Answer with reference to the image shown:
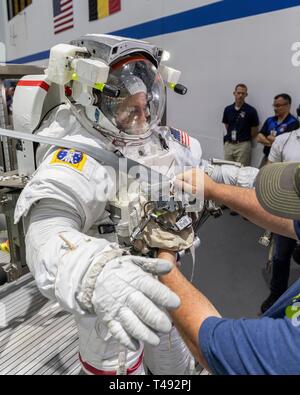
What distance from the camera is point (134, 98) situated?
123 centimetres

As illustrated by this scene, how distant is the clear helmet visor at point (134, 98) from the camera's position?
119 centimetres

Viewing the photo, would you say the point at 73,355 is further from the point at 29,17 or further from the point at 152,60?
the point at 29,17

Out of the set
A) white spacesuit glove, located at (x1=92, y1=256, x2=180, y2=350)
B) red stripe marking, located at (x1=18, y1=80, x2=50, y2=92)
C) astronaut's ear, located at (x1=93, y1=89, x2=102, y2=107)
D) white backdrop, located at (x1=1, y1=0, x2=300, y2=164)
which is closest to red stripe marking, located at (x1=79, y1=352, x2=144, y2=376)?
white spacesuit glove, located at (x1=92, y1=256, x2=180, y2=350)

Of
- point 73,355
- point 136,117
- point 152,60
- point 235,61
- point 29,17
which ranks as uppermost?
point 29,17

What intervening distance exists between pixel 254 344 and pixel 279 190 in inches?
16.9

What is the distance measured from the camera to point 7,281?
6.91ft

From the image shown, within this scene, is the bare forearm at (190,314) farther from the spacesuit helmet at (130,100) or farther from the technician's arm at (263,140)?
the technician's arm at (263,140)

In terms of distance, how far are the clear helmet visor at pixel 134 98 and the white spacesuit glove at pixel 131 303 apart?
0.67 m

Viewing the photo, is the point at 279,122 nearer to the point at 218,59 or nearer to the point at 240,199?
the point at 218,59

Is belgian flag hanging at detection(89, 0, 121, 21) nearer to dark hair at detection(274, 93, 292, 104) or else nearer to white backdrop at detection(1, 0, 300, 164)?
white backdrop at detection(1, 0, 300, 164)

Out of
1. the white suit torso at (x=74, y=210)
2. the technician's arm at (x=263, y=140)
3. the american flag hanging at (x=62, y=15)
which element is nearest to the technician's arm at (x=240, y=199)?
the white suit torso at (x=74, y=210)

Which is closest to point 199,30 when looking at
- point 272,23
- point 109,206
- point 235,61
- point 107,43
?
point 235,61

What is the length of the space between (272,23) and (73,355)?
10.9ft

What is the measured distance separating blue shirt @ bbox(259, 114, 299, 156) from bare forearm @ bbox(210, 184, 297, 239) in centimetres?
195
